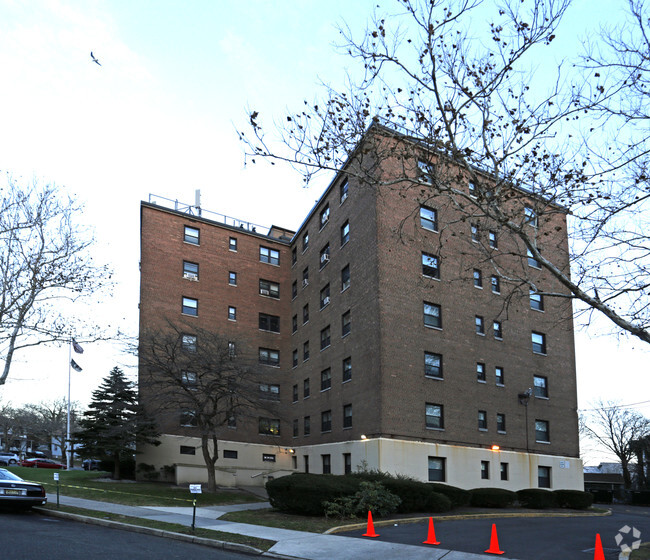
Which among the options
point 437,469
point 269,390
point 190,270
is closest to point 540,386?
point 437,469

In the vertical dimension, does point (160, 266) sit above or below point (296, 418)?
above

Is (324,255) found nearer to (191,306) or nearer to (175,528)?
(191,306)

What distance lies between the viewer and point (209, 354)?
2941cm

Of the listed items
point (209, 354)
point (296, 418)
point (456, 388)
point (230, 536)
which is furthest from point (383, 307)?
point (230, 536)

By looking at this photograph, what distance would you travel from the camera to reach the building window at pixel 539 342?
1395 inches

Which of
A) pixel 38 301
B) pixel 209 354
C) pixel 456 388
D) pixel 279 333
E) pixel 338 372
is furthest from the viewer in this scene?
pixel 279 333

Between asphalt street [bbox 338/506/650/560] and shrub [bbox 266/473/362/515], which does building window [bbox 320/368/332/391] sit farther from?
asphalt street [bbox 338/506/650/560]

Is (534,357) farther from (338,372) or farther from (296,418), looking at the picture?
(296,418)

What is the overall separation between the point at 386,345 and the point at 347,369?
436 centimetres

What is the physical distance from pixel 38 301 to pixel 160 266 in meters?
15.9

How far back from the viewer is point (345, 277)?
35281 millimetres

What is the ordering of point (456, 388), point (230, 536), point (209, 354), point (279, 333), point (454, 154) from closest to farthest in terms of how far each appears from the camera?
1. point (454, 154)
2. point (230, 536)
3. point (209, 354)
4. point (456, 388)
5. point (279, 333)

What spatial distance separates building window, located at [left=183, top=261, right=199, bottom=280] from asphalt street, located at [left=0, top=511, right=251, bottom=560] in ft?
86.1

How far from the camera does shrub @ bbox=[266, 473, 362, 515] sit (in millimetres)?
20203
